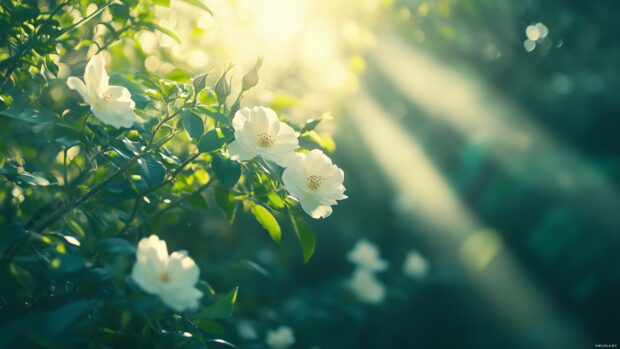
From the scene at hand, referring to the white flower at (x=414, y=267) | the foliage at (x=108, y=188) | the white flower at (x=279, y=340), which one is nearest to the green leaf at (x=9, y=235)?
the foliage at (x=108, y=188)

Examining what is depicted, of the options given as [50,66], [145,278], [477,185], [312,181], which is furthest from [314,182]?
[477,185]

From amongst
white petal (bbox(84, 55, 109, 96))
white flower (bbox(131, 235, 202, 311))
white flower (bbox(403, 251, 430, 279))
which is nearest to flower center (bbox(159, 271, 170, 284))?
white flower (bbox(131, 235, 202, 311))

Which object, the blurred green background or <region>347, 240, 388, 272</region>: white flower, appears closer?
<region>347, 240, 388, 272</region>: white flower

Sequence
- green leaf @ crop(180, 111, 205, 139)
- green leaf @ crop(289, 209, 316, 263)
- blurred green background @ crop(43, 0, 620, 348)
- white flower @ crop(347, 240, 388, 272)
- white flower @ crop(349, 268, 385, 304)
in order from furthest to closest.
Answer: blurred green background @ crop(43, 0, 620, 348)
white flower @ crop(347, 240, 388, 272)
white flower @ crop(349, 268, 385, 304)
green leaf @ crop(289, 209, 316, 263)
green leaf @ crop(180, 111, 205, 139)

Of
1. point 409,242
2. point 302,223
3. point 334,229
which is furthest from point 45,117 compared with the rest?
point 409,242

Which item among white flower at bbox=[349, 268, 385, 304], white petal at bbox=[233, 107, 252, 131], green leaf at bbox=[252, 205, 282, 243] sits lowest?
green leaf at bbox=[252, 205, 282, 243]

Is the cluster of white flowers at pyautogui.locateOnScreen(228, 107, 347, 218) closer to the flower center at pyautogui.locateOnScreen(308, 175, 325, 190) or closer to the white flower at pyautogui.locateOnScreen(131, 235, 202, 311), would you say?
the flower center at pyautogui.locateOnScreen(308, 175, 325, 190)
